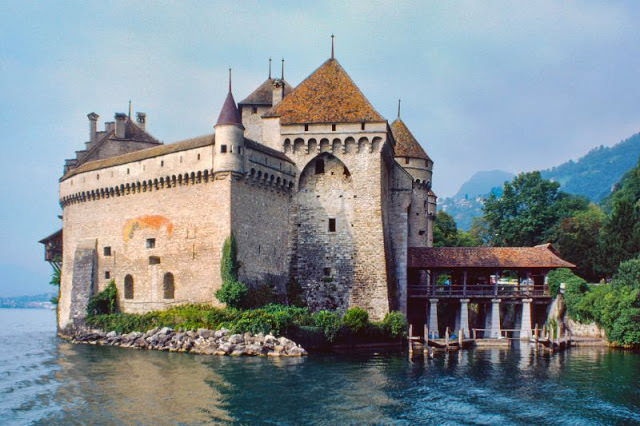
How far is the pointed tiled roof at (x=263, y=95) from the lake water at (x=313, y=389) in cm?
1705

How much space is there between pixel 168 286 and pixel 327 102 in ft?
39.8

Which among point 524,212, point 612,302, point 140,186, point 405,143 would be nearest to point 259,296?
point 140,186

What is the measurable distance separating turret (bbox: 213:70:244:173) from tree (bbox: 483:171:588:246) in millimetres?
33169

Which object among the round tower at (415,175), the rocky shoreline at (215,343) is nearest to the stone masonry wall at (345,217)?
the rocky shoreline at (215,343)

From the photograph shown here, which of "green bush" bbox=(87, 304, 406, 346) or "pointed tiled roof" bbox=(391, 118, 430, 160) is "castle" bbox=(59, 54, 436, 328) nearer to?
"green bush" bbox=(87, 304, 406, 346)

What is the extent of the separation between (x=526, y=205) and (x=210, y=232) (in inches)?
1419

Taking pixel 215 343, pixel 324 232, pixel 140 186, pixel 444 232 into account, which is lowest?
pixel 215 343

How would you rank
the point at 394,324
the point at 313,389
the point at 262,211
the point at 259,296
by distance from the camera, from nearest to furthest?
the point at 313,389 < the point at 259,296 < the point at 262,211 < the point at 394,324

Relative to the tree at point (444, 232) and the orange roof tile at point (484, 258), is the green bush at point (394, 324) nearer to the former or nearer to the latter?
the orange roof tile at point (484, 258)

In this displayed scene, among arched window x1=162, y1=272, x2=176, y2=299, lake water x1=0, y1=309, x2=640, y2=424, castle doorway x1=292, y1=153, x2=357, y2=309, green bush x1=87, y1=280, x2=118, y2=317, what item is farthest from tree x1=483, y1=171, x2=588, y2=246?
green bush x1=87, y1=280, x2=118, y2=317

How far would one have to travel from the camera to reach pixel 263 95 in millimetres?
40562

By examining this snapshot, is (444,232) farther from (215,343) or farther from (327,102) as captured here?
(215,343)

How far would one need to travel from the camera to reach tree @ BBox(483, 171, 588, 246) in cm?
5816

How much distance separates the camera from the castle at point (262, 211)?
104ft
